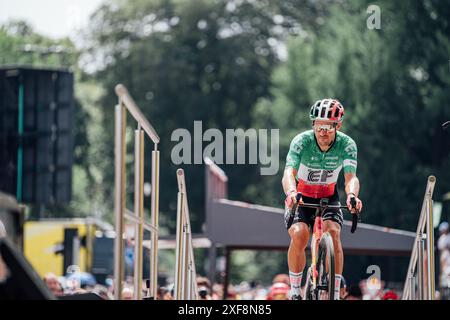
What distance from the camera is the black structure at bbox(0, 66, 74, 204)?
23.3m

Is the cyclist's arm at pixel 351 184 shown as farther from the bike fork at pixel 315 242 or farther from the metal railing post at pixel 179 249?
the metal railing post at pixel 179 249

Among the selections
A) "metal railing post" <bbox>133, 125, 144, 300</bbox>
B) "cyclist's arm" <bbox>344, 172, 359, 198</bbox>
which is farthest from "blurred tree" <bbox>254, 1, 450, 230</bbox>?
"metal railing post" <bbox>133, 125, 144, 300</bbox>

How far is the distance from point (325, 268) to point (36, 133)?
1480 centimetres

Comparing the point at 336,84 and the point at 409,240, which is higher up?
the point at 336,84

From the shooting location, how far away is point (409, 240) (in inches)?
805

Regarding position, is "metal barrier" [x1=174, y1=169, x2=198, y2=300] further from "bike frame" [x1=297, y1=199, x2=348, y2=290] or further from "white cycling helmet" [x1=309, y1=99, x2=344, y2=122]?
"white cycling helmet" [x1=309, y1=99, x2=344, y2=122]

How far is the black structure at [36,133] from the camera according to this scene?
76.6 feet

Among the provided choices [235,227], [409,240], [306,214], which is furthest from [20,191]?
[306,214]

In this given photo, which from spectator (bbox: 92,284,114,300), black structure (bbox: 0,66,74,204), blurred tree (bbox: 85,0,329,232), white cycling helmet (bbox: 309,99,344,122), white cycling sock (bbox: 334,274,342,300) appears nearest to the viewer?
white cycling sock (bbox: 334,274,342,300)

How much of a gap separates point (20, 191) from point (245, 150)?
17069 mm

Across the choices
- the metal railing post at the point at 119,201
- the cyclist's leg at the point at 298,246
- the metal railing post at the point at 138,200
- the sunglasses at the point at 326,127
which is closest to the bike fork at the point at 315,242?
the cyclist's leg at the point at 298,246

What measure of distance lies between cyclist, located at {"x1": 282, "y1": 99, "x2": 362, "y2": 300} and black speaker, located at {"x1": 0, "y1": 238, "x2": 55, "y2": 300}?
4.21 meters

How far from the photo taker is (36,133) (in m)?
23.7
